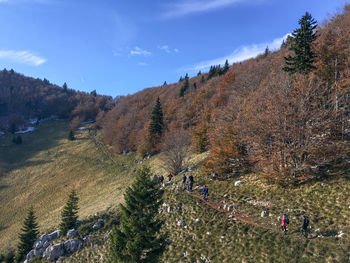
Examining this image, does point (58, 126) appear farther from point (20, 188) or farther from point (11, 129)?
point (20, 188)

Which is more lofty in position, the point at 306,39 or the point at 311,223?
the point at 306,39

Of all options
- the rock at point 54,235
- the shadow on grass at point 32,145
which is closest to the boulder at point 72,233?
the rock at point 54,235

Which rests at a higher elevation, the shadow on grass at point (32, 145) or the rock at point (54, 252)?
the shadow on grass at point (32, 145)

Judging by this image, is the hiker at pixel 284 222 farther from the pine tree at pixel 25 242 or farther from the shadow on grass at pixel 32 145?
the shadow on grass at pixel 32 145

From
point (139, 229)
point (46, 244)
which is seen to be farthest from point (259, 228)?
point (46, 244)

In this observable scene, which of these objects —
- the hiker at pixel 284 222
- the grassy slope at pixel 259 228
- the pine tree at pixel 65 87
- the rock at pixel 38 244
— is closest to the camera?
the grassy slope at pixel 259 228

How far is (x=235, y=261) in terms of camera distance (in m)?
14.0

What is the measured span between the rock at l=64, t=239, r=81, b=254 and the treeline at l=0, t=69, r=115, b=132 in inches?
4741

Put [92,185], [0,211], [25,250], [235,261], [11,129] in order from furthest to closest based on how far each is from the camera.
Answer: [11,129] → [92,185] → [0,211] → [25,250] → [235,261]

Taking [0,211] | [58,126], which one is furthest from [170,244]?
[58,126]

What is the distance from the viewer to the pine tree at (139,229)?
13305 mm

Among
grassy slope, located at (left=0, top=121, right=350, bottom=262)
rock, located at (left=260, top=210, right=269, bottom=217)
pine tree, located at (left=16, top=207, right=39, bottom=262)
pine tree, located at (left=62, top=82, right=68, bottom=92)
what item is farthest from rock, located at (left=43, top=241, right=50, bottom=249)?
pine tree, located at (left=62, top=82, right=68, bottom=92)

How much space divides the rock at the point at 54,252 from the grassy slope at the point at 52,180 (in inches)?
261

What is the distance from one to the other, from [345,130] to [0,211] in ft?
229
